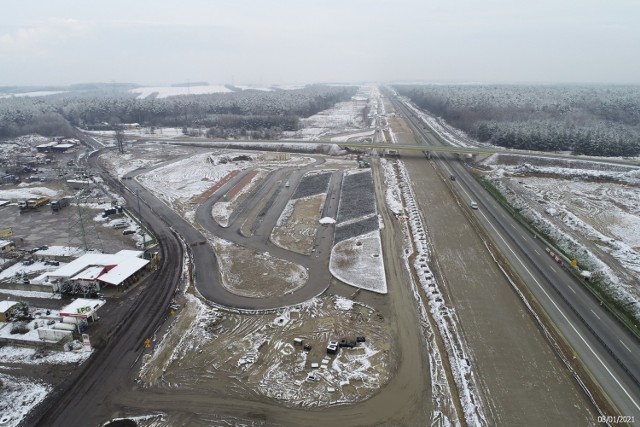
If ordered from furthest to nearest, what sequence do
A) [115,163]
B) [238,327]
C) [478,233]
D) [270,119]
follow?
[270,119], [115,163], [478,233], [238,327]

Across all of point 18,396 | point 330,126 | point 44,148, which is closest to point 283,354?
point 18,396

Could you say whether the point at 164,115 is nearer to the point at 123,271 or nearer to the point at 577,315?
the point at 123,271

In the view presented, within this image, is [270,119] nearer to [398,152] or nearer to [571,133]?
[398,152]

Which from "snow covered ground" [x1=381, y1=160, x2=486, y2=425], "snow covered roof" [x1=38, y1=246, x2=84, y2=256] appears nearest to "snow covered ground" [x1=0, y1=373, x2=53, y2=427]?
"snow covered roof" [x1=38, y1=246, x2=84, y2=256]

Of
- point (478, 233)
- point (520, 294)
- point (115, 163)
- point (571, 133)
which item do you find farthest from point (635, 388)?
point (115, 163)

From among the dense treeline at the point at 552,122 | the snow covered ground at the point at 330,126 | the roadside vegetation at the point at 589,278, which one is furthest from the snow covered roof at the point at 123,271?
the dense treeline at the point at 552,122

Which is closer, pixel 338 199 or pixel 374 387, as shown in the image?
pixel 374 387

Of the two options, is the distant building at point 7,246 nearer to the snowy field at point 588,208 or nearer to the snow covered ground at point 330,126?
the snowy field at point 588,208
